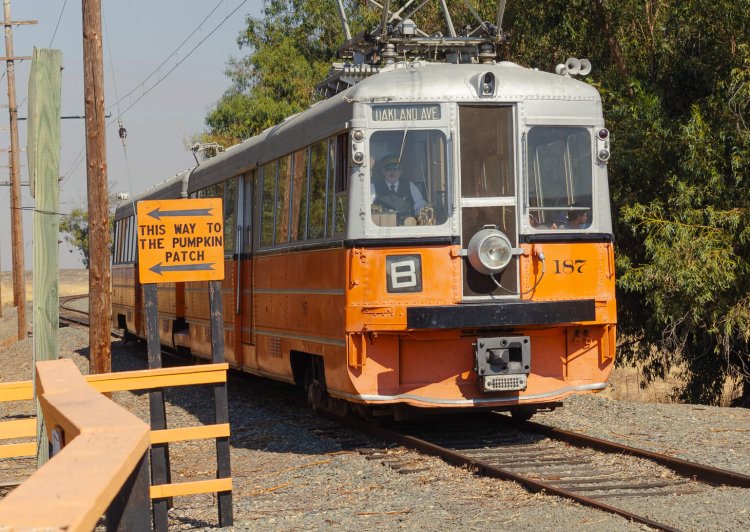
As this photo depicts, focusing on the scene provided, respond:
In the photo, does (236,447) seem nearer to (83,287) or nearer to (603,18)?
(603,18)

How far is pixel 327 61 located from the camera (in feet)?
129

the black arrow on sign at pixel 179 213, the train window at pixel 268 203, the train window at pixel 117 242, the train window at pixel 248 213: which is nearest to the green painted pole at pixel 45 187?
the black arrow on sign at pixel 179 213

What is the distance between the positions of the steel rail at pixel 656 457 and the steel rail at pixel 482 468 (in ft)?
3.67

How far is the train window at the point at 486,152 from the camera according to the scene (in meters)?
9.98

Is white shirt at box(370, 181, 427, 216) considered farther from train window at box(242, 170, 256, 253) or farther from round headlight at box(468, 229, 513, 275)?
train window at box(242, 170, 256, 253)

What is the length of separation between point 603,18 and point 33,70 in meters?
12.5

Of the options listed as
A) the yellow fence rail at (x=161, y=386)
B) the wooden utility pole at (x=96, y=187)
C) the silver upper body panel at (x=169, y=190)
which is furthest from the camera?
the silver upper body panel at (x=169, y=190)

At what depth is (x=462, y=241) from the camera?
32.4 ft

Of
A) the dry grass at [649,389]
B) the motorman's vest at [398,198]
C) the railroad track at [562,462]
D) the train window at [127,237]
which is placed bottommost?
the dry grass at [649,389]

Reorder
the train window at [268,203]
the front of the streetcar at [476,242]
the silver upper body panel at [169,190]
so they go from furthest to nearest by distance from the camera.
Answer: the silver upper body panel at [169,190] < the train window at [268,203] < the front of the streetcar at [476,242]

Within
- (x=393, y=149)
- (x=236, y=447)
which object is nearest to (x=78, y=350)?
(x=236, y=447)

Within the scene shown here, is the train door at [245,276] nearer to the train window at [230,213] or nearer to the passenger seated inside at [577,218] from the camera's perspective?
the train window at [230,213]

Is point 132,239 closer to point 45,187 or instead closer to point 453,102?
point 453,102

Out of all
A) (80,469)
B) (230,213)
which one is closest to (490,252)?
(230,213)
